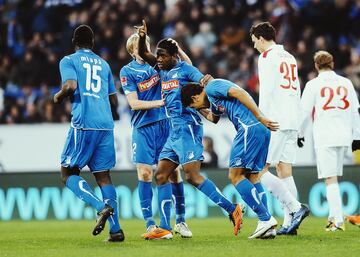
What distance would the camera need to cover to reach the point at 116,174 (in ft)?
53.4

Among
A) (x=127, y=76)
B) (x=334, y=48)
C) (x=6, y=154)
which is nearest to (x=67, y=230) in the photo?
(x=127, y=76)

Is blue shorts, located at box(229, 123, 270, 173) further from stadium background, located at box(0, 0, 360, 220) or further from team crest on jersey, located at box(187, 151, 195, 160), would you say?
stadium background, located at box(0, 0, 360, 220)

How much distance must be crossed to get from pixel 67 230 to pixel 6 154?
4603 millimetres

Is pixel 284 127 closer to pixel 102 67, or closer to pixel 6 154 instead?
pixel 102 67

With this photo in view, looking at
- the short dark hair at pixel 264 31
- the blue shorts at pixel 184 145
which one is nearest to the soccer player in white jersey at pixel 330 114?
the short dark hair at pixel 264 31

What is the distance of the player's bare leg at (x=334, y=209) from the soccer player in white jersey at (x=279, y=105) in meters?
0.80

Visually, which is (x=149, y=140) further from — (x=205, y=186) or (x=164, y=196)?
(x=205, y=186)

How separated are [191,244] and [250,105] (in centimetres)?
159

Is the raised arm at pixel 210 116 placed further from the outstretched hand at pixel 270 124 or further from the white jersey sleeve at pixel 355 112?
the white jersey sleeve at pixel 355 112

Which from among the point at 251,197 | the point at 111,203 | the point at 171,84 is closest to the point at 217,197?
the point at 251,197

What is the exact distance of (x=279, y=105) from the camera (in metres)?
11.1

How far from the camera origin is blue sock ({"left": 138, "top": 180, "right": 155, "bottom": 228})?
11000 millimetres

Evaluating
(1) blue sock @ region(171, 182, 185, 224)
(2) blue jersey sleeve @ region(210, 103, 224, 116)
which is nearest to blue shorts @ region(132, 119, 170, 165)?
(1) blue sock @ region(171, 182, 185, 224)

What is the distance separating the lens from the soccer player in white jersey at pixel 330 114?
12.0 meters
